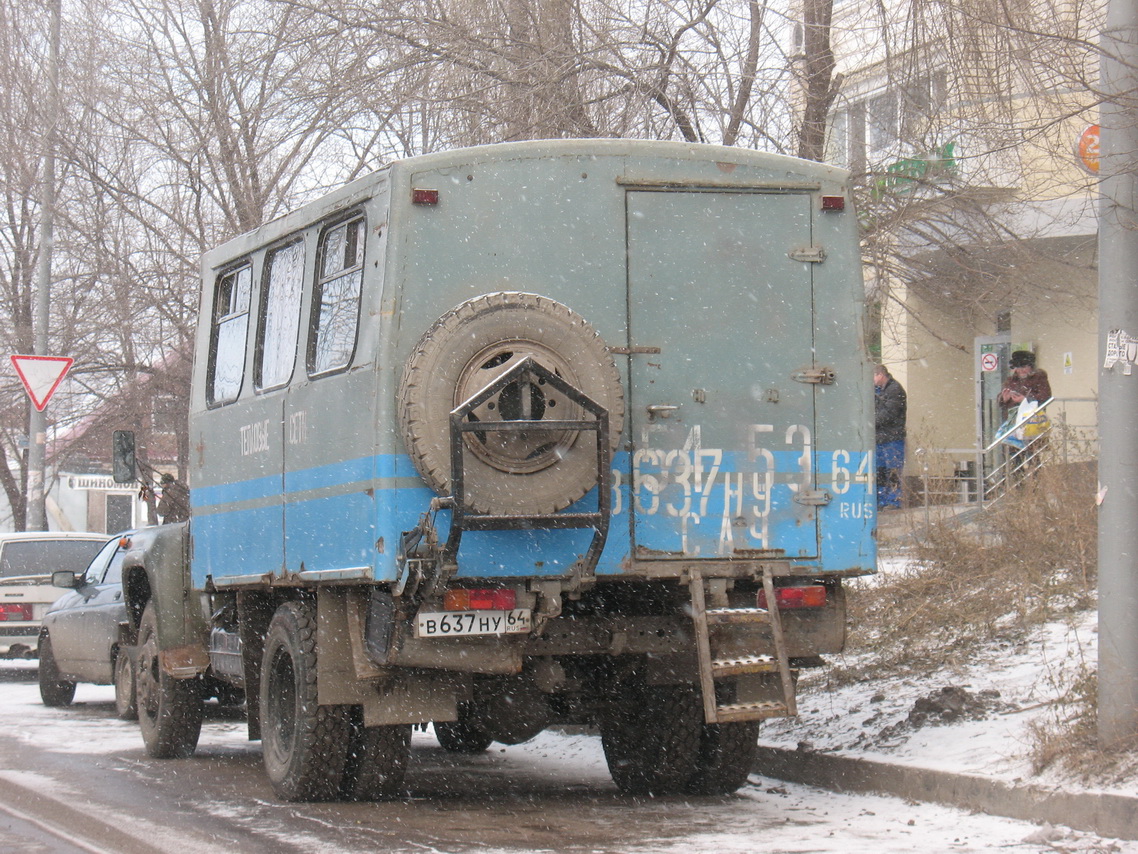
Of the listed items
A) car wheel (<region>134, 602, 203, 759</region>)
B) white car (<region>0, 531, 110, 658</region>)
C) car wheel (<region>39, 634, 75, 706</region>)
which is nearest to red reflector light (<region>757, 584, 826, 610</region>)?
car wheel (<region>134, 602, 203, 759</region>)

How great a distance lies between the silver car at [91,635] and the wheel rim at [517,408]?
19.0 feet

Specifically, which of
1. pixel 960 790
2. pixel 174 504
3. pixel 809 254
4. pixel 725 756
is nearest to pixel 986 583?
pixel 725 756

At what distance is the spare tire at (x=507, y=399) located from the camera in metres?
6.91

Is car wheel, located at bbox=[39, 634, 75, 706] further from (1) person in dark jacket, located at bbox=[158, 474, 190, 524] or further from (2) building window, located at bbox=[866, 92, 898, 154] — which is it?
(2) building window, located at bbox=[866, 92, 898, 154]

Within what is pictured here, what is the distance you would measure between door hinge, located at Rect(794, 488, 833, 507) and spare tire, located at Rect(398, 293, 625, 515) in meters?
1.07

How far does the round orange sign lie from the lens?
8.36 m

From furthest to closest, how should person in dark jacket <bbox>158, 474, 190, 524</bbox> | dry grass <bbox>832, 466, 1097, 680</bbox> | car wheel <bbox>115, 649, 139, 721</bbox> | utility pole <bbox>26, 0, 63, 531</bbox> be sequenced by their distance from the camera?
utility pole <bbox>26, 0, 63, 531</bbox>, person in dark jacket <bbox>158, 474, 190, 524</bbox>, car wheel <bbox>115, 649, 139, 721</bbox>, dry grass <bbox>832, 466, 1097, 680</bbox>

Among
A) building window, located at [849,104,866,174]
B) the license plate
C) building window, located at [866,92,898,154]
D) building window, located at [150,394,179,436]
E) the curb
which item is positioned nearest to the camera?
the curb

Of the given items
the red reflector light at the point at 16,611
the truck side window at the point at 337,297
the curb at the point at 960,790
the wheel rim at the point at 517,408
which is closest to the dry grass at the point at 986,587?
the curb at the point at 960,790

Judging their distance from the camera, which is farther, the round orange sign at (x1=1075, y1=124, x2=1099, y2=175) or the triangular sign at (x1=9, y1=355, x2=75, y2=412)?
the triangular sign at (x1=9, y1=355, x2=75, y2=412)

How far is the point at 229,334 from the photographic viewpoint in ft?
32.6

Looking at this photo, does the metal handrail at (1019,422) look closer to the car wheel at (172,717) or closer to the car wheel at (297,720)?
the car wheel at (172,717)

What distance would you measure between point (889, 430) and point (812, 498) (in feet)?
27.2

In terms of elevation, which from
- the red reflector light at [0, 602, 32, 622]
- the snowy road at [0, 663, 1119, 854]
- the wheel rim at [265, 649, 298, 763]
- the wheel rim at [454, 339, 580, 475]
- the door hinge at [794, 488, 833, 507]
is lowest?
the snowy road at [0, 663, 1119, 854]
